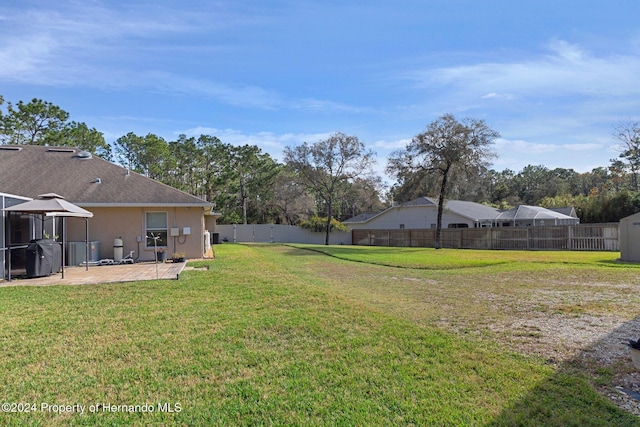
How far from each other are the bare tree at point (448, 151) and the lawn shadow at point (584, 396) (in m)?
24.7

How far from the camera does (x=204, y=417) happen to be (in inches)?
123

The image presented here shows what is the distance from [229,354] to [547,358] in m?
3.53

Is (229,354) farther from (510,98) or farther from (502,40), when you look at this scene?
(510,98)

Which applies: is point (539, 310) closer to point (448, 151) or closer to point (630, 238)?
point (630, 238)

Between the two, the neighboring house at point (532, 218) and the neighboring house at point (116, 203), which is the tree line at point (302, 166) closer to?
the neighboring house at point (532, 218)

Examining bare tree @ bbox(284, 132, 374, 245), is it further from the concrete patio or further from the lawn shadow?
the lawn shadow

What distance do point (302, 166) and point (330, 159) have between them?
2.69 m

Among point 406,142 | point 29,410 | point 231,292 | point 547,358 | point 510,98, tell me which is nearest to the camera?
point 29,410

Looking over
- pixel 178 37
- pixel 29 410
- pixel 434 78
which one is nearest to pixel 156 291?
pixel 29 410

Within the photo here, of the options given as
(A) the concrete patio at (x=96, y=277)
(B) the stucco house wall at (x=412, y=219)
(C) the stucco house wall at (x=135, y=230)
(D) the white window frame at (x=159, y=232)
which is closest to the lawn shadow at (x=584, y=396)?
(A) the concrete patio at (x=96, y=277)

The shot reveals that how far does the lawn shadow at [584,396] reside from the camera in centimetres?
302

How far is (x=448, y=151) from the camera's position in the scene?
27.6 m

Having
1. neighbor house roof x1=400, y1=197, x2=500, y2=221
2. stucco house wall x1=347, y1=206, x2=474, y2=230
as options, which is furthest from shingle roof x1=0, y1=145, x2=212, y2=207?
stucco house wall x1=347, y1=206, x2=474, y2=230

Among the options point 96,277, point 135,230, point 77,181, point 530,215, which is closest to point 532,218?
point 530,215
